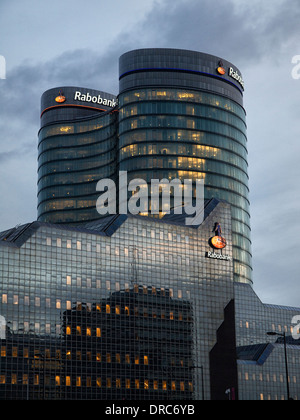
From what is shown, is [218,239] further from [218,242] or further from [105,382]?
[105,382]

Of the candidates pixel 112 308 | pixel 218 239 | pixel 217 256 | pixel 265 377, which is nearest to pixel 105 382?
pixel 112 308

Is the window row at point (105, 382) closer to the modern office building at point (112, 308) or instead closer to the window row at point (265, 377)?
the modern office building at point (112, 308)

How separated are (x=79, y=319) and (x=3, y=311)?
17.6 m

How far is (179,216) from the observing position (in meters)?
178

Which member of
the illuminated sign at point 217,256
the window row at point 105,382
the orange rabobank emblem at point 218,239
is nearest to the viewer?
the window row at point 105,382

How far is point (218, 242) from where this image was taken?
17338cm

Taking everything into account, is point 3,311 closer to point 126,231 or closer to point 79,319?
point 79,319

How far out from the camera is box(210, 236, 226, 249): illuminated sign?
172750 mm

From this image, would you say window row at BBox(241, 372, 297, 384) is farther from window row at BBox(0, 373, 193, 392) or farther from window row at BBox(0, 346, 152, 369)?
window row at BBox(0, 346, 152, 369)

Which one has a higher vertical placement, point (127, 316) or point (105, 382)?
point (127, 316)

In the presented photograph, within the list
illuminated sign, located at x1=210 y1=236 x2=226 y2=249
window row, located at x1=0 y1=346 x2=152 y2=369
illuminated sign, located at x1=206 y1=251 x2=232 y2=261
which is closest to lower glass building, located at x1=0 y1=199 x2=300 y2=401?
window row, located at x1=0 y1=346 x2=152 y2=369

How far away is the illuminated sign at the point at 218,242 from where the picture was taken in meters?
173

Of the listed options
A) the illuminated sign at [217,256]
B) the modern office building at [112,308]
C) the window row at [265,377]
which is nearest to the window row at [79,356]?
the modern office building at [112,308]
